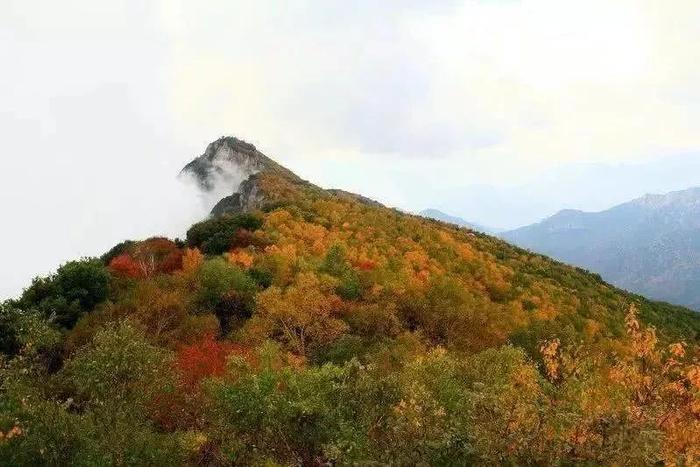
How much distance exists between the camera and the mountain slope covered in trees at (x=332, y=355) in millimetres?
24562

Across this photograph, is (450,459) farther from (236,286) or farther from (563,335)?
(563,335)

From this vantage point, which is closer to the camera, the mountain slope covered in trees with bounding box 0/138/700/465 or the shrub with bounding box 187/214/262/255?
the mountain slope covered in trees with bounding box 0/138/700/465

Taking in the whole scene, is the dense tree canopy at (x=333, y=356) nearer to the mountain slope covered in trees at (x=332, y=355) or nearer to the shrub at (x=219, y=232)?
the mountain slope covered in trees at (x=332, y=355)

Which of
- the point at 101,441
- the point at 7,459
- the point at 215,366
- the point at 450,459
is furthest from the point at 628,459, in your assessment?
the point at 215,366

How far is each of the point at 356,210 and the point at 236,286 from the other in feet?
186

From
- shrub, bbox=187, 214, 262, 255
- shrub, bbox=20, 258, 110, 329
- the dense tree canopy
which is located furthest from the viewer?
shrub, bbox=187, 214, 262, 255

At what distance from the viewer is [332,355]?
68.9m

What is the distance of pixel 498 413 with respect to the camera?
2333 cm

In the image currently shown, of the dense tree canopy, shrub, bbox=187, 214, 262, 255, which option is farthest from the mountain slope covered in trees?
shrub, bbox=187, 214, 262, 255

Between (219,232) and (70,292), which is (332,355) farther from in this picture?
(219,232)

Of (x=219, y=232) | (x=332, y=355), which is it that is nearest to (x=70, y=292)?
(x=219, y=232)

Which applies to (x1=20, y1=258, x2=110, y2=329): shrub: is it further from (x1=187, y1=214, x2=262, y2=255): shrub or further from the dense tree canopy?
(x1=187, y1=214, x2=262, y2=255): shrub

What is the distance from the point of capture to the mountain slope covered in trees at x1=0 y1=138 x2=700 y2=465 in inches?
967

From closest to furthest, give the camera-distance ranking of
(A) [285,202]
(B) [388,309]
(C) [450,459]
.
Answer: (C) [450,459]
(B) [388,309]
(A) [285,202]
